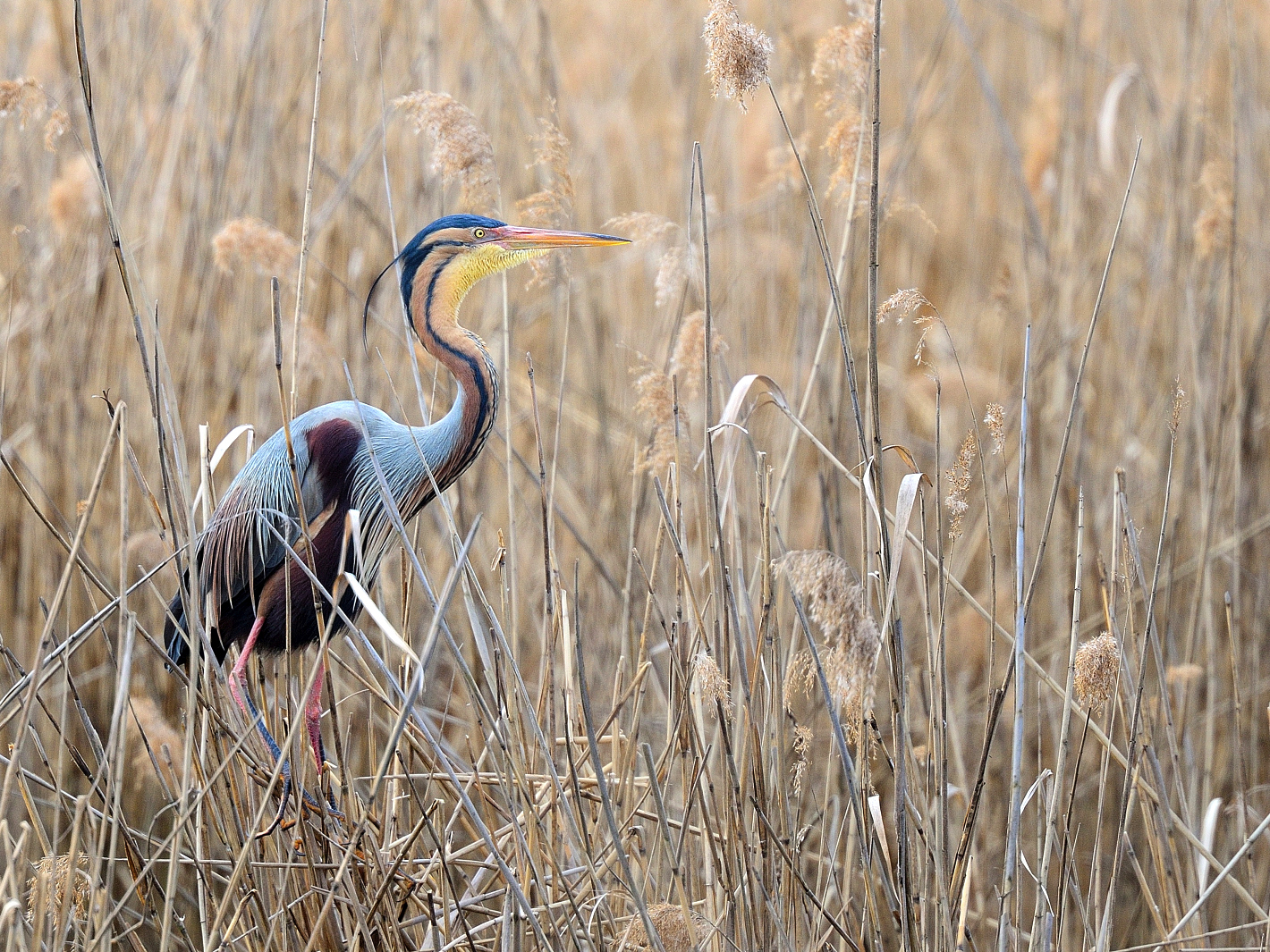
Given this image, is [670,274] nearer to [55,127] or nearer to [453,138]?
[453,138]

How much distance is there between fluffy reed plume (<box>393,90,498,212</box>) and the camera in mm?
1305

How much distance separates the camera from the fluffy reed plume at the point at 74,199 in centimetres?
202

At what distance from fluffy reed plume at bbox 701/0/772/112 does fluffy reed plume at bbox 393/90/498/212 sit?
30 centimetres

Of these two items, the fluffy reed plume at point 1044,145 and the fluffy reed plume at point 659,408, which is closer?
the fluffy reed plume at point 659,408

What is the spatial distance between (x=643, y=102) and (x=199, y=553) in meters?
2.90

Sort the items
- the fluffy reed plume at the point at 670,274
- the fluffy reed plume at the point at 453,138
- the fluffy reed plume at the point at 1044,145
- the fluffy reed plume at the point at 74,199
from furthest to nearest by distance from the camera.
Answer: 1. the fluffy reed plume at the point at 1044,145
2. the fluffy reed plume at the point at 74,199
3. the fluffy reed plume at the point at 670,274
4. the fluffy reed plume at the point at 453,138

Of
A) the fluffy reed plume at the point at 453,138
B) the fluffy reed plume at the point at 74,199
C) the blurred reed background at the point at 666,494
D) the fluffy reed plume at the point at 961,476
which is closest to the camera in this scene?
the fluffy reed plume at the point at 961,476

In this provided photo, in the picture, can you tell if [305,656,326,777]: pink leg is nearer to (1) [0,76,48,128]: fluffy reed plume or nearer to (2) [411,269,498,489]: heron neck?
(2) [411,269,498,489]: heron neck

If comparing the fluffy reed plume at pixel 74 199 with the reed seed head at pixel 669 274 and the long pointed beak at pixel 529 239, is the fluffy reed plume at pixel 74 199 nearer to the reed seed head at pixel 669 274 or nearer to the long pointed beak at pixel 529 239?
the long pointed beak at pixel 529 239

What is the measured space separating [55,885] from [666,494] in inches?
33.0

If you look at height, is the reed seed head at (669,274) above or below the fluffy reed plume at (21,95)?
below

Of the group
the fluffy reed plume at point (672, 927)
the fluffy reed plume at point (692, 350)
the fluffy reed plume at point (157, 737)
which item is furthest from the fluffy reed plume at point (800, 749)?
the fluffy reed plume at point (157, 737)

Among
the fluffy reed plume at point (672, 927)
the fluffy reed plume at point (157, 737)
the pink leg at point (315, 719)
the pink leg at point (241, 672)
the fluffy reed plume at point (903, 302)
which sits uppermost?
the fluffy reed plume at point (903, 302)

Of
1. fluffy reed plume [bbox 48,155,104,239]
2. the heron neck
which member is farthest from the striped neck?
fluffy reed plume [bbox 48,155,104,239]
